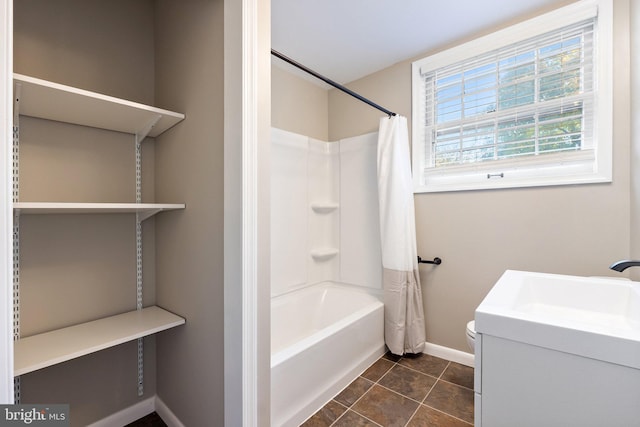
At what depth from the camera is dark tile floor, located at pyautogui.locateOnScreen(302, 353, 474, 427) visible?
62.2 inches

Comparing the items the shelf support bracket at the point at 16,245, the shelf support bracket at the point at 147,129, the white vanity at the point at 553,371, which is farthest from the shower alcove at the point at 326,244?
the shelf support bracket at the point at 16,245

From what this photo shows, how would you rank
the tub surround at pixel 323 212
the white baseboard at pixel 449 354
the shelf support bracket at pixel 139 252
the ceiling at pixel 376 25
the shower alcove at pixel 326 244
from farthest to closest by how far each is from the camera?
the tub surround at pixel 323 212, the shower alcove at pixel 326 244, the white baseboard at pixel 449 354, the ceiling at pixel 376 25, the shelf support bracket at pixel 139 252

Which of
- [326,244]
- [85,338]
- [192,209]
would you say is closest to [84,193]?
A: [192,209]

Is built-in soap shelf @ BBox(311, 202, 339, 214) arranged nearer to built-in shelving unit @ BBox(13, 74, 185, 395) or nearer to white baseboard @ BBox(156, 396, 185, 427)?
built-in shelving unit @ BBox(13, 74, 185, 395)

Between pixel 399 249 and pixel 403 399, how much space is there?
0.98m

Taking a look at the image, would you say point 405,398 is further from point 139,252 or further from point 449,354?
point 139,252

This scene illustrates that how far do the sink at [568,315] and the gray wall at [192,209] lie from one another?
3.30 ft

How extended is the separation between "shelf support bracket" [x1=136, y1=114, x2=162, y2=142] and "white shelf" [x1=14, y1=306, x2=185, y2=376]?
0.97 m

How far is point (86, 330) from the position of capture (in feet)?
4.36

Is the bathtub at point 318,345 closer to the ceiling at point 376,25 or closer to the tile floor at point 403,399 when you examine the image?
the tile floor at point 403,399

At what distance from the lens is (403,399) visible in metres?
1.76

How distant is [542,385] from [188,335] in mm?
1397

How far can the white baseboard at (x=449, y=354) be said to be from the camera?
6.97ft

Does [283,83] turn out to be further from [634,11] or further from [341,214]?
[634,11]
